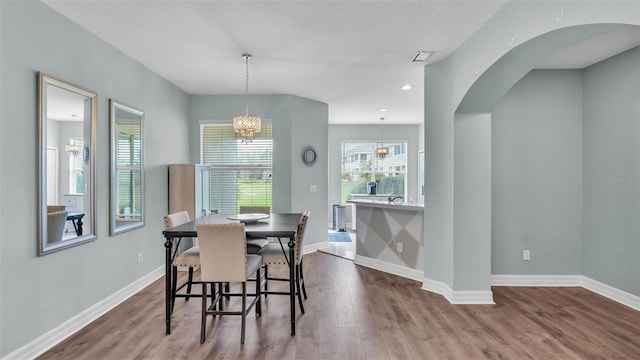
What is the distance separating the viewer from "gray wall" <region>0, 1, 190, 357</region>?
219cm

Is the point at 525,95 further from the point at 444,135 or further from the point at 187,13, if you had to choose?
the point at 187,13

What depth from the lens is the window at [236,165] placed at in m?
5.54

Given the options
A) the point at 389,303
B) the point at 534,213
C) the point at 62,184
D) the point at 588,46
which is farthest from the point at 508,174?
the point at 62,184

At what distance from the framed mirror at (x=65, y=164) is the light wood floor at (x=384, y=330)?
2.77 ft

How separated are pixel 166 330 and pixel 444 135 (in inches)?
128

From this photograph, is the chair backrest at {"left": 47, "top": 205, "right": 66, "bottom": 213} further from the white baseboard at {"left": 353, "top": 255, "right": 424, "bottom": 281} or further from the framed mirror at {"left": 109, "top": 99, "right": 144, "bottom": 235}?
the white baseboard at {"left": 353, "top": 255, "right": 424, "bottom": 281}

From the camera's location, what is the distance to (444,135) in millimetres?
3607

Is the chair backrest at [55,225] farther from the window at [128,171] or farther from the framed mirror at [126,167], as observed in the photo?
the window at [128,171]

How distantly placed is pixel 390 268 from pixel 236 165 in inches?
117

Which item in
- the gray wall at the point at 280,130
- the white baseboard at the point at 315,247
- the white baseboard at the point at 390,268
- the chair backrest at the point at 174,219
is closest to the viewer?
the chair backrest at the point at 174,219

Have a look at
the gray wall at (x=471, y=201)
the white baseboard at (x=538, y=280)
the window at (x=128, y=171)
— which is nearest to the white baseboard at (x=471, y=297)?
the gray wall at (x=471, y=201)

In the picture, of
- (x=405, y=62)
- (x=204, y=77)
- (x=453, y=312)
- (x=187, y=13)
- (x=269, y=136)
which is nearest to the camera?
(x=187, y=13)

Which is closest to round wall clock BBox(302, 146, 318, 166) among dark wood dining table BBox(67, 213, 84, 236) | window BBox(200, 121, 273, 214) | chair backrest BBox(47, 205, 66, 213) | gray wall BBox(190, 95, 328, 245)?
gray wall BBox(190, 95, 328, 245)

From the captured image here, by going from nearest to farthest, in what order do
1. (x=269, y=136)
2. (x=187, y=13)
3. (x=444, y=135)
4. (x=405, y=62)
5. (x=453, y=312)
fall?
(x=187, y=13)
(x=453, y=312)
(x=444, y=135)
(x=405, y=62)
(x=269, y=136)
